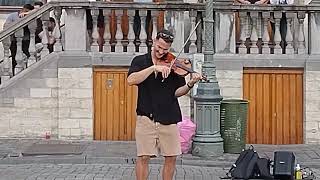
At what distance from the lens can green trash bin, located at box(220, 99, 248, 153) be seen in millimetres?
13320

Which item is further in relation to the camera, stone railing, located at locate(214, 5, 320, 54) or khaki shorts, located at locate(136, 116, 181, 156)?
stone railing, located at locate(214, 5, 320, 54)

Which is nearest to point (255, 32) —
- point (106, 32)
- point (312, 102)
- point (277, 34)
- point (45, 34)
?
point (277, 34)

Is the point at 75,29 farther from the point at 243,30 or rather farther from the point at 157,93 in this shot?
the point at 157,93

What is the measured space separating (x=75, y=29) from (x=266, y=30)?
3.65m

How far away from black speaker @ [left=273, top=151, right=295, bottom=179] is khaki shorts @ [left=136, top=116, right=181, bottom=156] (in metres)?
→ 1.94

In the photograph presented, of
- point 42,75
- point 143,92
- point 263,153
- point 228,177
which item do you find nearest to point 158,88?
point 143,92

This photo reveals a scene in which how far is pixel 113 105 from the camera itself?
49.2ft

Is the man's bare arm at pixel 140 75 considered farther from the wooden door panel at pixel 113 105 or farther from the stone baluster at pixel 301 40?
the stone baluster at pixel 301 40

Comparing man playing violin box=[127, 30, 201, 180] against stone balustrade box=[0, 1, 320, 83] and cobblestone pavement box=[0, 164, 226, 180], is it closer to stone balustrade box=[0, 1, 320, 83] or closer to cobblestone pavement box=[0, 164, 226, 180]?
cobblestone pavement box=[0, 164, 226, 180]

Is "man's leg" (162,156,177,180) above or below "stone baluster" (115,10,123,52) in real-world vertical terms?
below

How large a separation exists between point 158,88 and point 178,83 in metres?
0.25

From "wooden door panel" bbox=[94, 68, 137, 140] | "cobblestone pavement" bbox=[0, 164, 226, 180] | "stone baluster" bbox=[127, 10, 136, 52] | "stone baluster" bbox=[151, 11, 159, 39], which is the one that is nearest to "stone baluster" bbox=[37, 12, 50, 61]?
"wooden door panel" bbox=[94, 68, 137, 140]

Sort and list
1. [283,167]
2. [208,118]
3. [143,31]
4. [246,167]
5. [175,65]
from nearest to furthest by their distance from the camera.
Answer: [175,65] → [283,167] → [246,167] → [208,118] → [143,31]

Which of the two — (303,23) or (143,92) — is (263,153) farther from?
(143,92)
